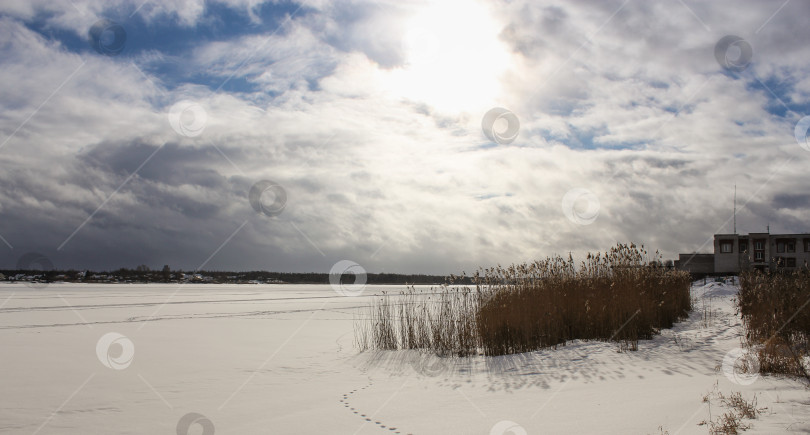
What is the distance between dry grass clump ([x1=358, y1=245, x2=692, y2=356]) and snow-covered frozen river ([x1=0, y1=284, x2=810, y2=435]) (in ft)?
1.56

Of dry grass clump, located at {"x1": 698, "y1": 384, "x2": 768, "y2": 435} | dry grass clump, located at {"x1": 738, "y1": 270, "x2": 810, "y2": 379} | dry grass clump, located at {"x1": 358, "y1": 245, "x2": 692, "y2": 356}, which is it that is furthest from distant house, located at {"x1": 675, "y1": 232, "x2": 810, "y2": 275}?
dry grass clump, located at {"x1": 698, "y1": 384, "x2": 768, "y2": 435}

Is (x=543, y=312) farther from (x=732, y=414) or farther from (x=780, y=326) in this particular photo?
(x=732, y=414)

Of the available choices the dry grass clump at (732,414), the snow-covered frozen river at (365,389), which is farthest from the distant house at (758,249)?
the dry grass clump at (732,414)

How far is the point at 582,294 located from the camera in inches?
389

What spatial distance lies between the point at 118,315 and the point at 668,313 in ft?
55.6

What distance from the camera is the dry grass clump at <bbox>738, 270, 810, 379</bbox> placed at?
6035mm

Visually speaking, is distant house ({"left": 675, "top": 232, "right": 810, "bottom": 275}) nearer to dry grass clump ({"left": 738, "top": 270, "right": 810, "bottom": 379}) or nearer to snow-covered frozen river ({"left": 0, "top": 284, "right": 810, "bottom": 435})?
dry grass clump ({"left": 738, "top": 270, "right": 810, "bottom": 379})

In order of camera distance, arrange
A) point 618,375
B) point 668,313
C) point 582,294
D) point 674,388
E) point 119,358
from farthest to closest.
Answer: point 668,313 → point 582,294 → point 119,358 → point 618,375 → point 674,388

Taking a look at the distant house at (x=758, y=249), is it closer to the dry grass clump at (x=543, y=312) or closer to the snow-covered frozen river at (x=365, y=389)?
the dry grass clump at (x=543, y=312)

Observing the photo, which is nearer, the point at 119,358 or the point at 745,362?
the point at 745,362

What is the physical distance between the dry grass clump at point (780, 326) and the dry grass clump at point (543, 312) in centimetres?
156

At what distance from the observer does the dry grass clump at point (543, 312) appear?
9.08 metres

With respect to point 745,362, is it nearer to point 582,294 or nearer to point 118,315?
point 582,294

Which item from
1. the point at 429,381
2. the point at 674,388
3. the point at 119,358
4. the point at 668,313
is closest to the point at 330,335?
the point at 119,358
